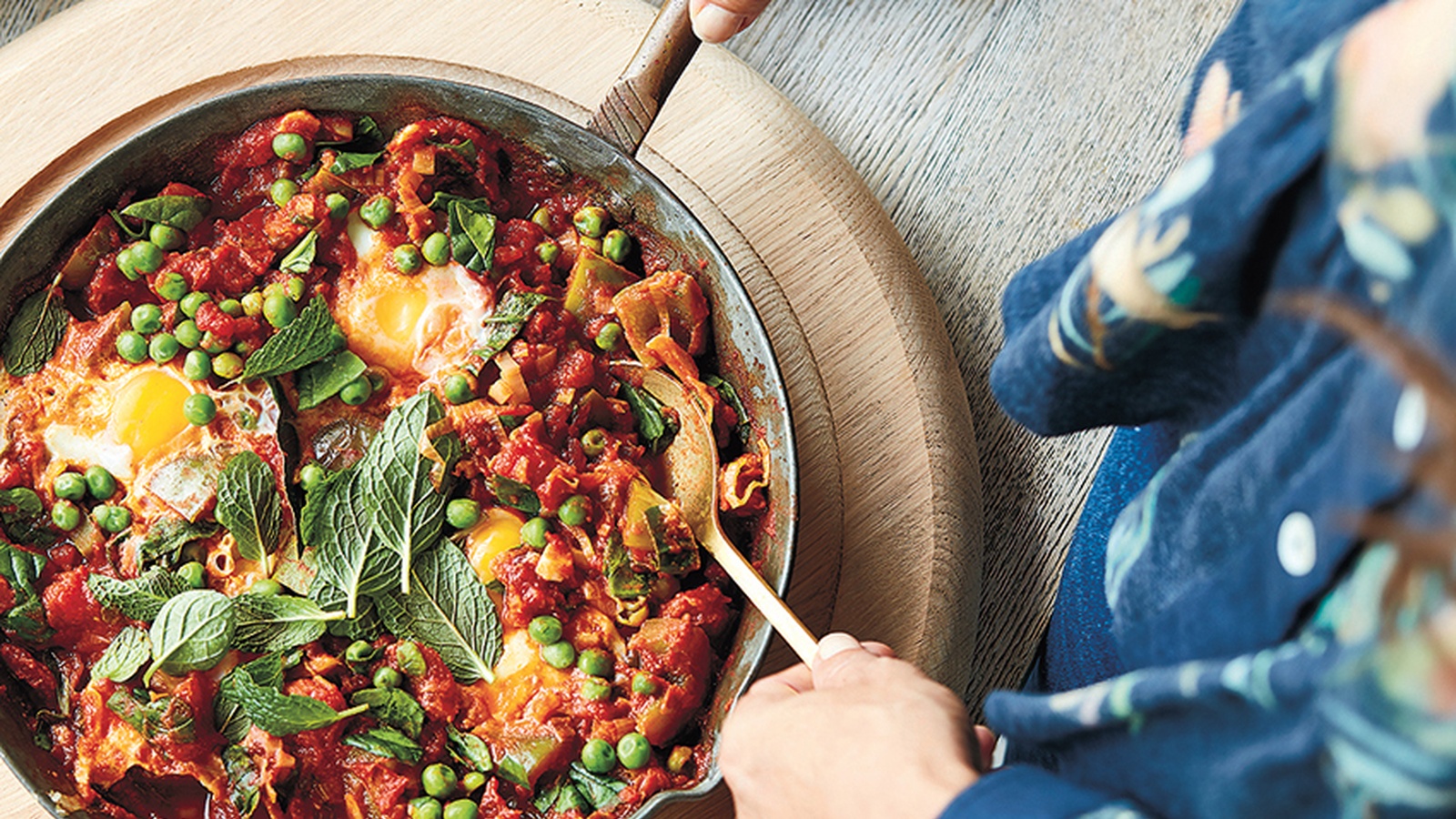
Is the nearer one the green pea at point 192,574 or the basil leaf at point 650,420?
the green pea at point 192,574

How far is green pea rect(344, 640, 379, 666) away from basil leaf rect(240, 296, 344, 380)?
0.66 metres

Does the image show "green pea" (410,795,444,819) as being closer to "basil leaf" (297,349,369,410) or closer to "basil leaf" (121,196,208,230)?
"basil leaf" (297,349,369,410)

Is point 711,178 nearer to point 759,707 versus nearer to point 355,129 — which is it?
point 355,129

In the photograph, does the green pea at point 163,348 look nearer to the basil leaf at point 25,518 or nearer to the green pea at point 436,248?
the basil leaf at point 25,518

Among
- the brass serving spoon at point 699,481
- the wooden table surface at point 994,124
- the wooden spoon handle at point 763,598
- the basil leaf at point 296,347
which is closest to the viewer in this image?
the wooden spoon handle at point 763,598

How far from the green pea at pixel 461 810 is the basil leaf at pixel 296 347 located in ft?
3.51

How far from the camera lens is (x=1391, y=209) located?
0.95 m

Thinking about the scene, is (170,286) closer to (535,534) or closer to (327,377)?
(327,377)

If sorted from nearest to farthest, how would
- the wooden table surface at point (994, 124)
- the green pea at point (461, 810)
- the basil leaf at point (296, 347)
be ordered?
the green pea at point (461, 810)
the basil leaf at point (296, 347)
the wooden table surface at point (994, 124)

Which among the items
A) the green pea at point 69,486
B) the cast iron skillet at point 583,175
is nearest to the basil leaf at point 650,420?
the cast iron skillet at point 583,175

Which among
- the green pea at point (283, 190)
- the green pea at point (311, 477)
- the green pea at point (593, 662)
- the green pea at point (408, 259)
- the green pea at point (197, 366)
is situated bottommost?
the green pea at point (593, 662)

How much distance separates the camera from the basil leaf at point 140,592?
241cm

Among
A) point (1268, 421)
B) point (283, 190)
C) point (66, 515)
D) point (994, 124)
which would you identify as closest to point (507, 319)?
point (283, 190)

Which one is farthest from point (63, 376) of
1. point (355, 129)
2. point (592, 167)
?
point (592, 167)
